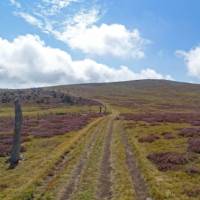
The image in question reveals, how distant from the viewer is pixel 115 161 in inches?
1145

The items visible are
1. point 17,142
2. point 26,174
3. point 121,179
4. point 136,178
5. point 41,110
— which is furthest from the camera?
point 41,110

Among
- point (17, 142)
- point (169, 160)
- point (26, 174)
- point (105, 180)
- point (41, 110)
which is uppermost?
point (41, 110)

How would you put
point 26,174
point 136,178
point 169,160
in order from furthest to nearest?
1. point 169,160
2. point 26,174
3. point 136,178

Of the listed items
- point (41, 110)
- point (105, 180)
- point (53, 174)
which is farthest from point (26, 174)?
point (41, 110)

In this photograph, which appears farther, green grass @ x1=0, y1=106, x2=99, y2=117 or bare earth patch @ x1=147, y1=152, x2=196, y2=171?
green grass @ x1=0, y1=106, x2=99, y2=117

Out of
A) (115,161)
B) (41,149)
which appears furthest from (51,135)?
(115,161)

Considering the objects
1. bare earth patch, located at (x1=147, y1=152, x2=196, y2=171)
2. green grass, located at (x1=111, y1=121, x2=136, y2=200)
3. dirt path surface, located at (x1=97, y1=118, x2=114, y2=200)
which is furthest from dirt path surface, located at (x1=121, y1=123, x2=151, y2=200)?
bare earth patch, located at (x1=147, y1=152, x2=196, y2=171)

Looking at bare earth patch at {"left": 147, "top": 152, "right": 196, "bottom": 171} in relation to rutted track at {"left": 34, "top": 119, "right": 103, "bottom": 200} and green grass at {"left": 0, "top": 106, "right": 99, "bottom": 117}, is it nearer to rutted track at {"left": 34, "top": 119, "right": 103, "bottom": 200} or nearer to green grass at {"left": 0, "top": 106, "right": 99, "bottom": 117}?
rutted track at {"left": 34, "top": 119, "right": 103, "bottom": 200}

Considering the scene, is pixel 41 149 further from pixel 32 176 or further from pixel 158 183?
pixel 158 183

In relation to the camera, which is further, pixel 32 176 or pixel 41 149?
pixel 41 149

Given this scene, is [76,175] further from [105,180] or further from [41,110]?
[41,110]

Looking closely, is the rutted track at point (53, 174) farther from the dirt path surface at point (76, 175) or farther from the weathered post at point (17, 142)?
the weathered post at point (17, 142)

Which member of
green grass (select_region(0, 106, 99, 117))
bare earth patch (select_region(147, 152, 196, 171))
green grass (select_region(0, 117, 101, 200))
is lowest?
green grass (select_region(0, 117, 101, 200))

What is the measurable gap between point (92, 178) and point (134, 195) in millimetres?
4648
